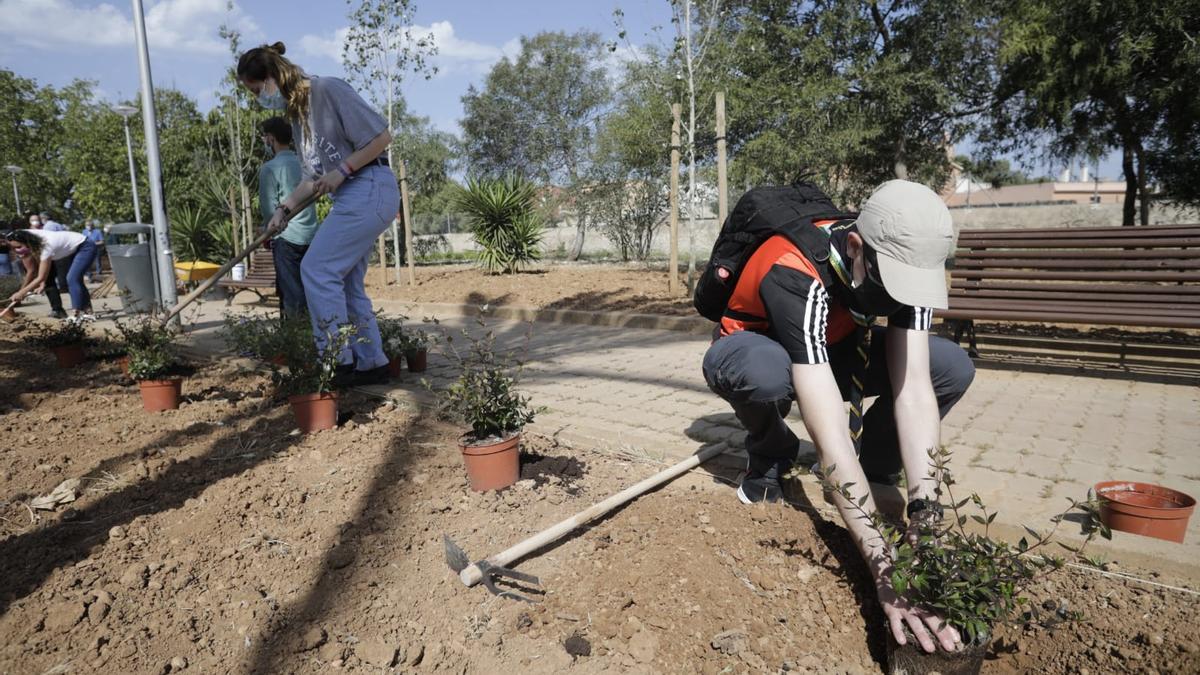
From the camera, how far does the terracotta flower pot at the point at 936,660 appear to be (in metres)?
1.67

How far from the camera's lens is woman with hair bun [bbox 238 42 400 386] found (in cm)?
385

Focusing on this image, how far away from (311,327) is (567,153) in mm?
27873

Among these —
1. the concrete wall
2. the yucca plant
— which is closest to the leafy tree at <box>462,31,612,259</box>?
the concrete wall

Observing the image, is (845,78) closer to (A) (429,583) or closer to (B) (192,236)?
(A) (429,583)

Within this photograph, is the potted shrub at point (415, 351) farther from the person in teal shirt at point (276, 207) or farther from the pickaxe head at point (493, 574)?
the pickaxe head at point (493, 574)

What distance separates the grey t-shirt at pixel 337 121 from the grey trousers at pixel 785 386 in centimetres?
240

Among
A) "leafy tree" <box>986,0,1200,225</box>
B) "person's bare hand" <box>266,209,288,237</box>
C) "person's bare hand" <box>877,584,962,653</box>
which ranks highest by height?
"leafy tree" <box>986,0,1200,225</box>

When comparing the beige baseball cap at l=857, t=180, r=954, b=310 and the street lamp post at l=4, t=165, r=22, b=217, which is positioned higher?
the street lamp post at l=4, t=165, r=22, b=217

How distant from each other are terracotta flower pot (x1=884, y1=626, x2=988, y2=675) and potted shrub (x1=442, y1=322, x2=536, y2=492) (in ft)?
4.90

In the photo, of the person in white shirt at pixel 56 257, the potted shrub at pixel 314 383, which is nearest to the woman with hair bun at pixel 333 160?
the potted shrub at pixel 314 383

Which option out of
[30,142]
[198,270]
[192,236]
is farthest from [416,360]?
[30,142]

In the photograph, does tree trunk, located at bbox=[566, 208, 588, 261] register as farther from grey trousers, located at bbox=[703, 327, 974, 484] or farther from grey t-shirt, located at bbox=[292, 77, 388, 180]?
grey trousers, located at bbox=[703, 327, 974, 484]

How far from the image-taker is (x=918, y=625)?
172 centimetres

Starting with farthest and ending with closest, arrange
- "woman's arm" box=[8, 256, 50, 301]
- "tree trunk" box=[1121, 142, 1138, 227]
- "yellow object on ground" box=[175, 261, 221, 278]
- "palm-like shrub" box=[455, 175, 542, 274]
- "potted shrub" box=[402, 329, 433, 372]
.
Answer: "yellow object on ground" box=[175, 261, 221, 278] → "palm-like shrub" box=[455, 175, 542, 274] → "tree trunk" box=[1121, 142, 1138, 227] → "woman's arm" box=[8, 256, 50, 301] → "potted shrub" box=[402, 329, 433, 372]
